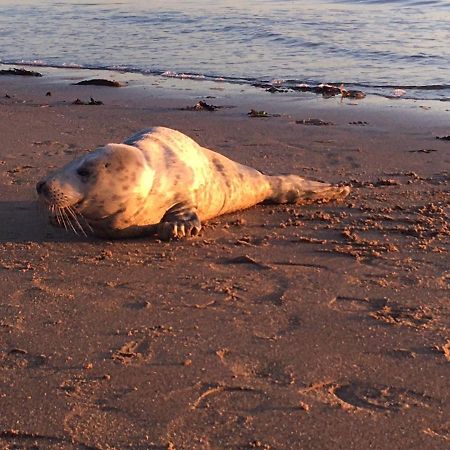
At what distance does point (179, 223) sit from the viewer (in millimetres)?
4977

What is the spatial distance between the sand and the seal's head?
0.19 m

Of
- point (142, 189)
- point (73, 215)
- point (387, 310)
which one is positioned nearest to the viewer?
point (387, 310)

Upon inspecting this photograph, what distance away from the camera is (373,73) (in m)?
12.5

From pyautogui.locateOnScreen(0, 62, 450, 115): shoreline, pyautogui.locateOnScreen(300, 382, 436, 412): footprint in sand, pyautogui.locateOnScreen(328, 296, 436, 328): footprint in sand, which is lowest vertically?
pyautogui.locateOnScreen(300, 382, 436, 412): footprint in sand

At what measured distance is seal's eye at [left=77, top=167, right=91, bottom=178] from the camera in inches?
190

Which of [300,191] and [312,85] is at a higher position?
[312,85]

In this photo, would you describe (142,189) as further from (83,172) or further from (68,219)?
(68,219)

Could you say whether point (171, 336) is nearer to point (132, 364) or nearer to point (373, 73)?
point (132, 364)

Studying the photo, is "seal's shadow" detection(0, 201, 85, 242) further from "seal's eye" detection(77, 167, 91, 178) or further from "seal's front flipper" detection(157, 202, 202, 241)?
"seal's front flipper" detection(157, 202, 202, 241)

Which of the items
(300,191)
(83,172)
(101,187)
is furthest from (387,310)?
(300,191)

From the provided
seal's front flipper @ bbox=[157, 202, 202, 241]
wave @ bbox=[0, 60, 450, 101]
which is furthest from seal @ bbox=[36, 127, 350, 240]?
wave @ bbox=[0, 60, 450, 101]

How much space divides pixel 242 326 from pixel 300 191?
231 centimetres

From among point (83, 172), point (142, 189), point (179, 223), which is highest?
point (83, 172)

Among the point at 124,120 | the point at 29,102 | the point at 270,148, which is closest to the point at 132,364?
the point at 270,148
